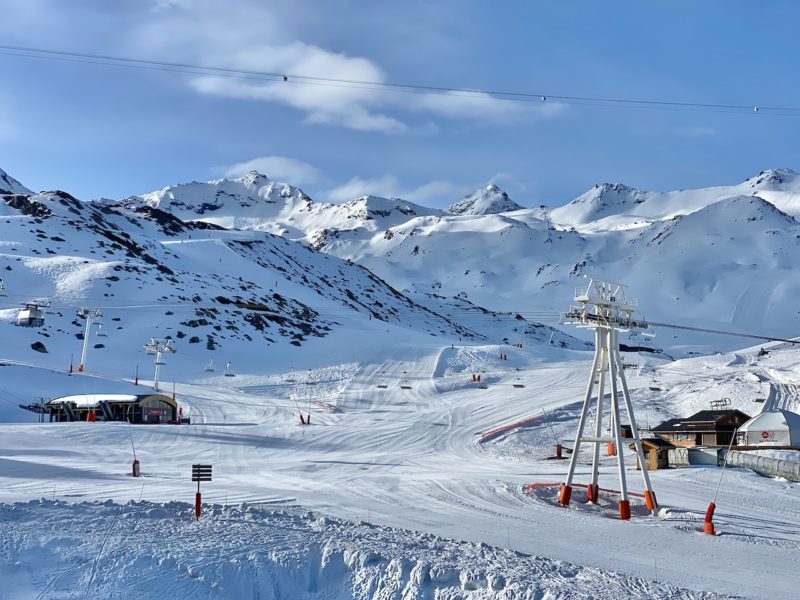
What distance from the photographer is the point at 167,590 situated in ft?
51.3

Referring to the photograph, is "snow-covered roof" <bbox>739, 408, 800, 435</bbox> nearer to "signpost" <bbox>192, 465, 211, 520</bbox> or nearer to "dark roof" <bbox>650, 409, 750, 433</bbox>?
"dark roof" <bbox>650, 409, 750, 433</bbox>

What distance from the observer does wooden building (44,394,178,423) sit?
55375mm

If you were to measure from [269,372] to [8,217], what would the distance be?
78990 millimetres

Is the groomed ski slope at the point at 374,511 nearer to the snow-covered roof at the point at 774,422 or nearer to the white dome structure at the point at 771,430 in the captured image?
the white dome structure at the point at 771,430

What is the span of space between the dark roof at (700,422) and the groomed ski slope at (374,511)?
6.52 meters

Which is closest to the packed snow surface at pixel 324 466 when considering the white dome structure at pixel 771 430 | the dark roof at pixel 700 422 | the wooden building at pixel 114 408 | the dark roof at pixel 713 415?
the wooden building at pixel 114 408

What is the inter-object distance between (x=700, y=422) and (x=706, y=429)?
56cm

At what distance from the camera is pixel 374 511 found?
25188 millimetres

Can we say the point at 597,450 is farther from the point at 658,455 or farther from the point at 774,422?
the point at 774,422

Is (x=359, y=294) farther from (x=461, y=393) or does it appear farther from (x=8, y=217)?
(x=461, y=393)

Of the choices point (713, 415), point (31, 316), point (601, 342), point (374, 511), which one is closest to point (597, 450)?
point (601, 342)

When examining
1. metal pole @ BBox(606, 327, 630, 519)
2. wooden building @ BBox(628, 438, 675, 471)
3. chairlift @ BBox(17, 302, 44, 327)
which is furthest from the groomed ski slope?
chairlift @ BBox(17, 302, 44, 327)

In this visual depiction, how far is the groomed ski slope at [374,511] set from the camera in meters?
16.3

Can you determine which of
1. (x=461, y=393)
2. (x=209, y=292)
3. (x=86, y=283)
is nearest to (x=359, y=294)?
(x=209, y=292)
